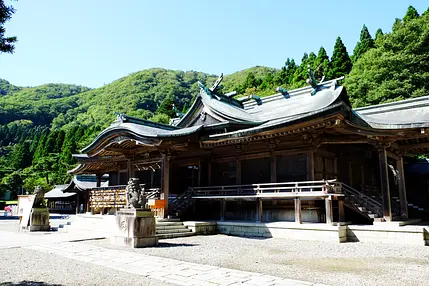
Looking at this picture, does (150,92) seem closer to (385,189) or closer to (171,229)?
(171,229)

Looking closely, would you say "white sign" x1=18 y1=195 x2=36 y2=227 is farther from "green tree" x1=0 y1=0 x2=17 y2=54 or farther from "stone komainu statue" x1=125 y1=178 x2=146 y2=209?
"green tree" x1=0 y1=0 x2=17 y2=54

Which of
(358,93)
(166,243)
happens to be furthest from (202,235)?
(358,93)

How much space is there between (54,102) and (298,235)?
135169 mm

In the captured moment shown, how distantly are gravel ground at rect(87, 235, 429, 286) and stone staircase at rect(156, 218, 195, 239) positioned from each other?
2.35 ft

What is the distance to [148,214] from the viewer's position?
37.7 ft

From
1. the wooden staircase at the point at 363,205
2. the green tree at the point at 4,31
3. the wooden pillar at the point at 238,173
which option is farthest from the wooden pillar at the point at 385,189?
the green tree at the point at 4,31

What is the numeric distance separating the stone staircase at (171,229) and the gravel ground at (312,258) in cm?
72

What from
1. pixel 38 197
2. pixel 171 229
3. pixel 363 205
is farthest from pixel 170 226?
pixel 363 205

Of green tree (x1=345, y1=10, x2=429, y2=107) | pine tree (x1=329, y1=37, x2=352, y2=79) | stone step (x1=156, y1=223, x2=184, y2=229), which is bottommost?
stone step (x1=156, y1=223, x2=184, y2=229)

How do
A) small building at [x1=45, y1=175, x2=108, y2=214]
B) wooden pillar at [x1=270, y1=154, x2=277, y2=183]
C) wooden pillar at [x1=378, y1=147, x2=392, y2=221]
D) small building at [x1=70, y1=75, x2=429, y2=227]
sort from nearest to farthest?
wooden pillar at [x1=378, y1=147, x2=392, y2=221]
small building at [x1=70, y1=75, x2=429, y2=227]
wooden pillar at [x1=270, y1=154, x2=277, y2=183]
small building at [x1=45, y1=175, x2=108, y2=214]

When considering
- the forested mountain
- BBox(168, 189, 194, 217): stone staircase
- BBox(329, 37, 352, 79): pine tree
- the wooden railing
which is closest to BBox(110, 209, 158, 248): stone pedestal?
BBox(168, 189, 194, 217): stone staircase

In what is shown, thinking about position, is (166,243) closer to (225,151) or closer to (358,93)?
(225,151)

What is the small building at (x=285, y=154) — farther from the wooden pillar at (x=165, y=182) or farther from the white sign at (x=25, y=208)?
the white sign at (x=25, y=208)

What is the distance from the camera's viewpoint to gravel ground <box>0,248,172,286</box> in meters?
6.48
